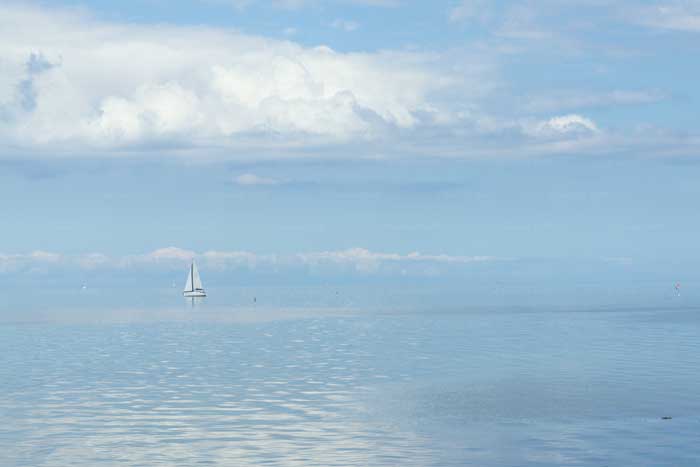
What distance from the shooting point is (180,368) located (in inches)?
4065

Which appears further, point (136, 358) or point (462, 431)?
point (136, 358)

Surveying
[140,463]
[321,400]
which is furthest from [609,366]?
[140,463]

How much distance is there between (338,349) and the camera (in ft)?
422

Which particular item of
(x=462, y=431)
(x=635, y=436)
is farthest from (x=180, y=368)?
(x=635, y=436)

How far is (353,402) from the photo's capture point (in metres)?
75.1

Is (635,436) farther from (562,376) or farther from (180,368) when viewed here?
(180,368)

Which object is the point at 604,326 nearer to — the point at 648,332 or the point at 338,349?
the point at 648,332

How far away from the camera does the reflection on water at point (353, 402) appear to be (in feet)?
177

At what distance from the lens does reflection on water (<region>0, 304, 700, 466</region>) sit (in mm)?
54062

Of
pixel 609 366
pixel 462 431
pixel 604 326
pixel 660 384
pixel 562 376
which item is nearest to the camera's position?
pixel 462 431

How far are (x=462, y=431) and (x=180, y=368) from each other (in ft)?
166

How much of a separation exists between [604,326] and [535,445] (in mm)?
128548

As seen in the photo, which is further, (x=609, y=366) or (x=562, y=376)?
(x=609, y=366)

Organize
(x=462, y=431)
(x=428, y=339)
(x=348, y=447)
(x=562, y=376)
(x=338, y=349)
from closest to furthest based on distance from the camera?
(x=348, y=447), (x=462, y=431), (x=562, y=376), (x=338, y=349), (x=428, y=339)
